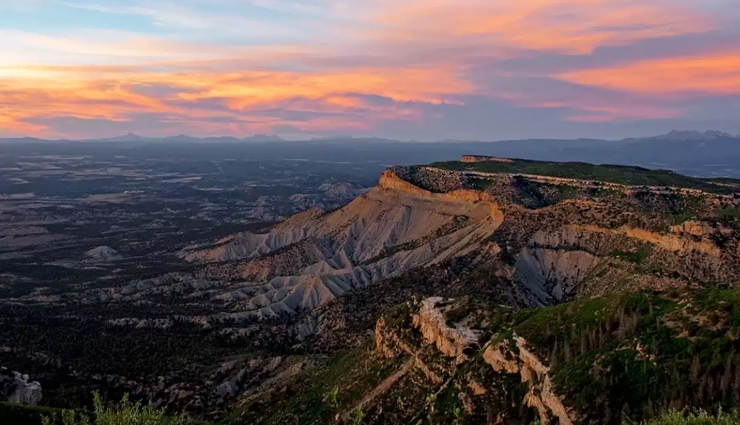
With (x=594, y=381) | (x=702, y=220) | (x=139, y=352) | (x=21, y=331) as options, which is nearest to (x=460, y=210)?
(x=702, y=220)

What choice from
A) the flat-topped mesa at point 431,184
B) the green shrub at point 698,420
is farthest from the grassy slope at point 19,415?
the flat-topped mesa at point 431,184

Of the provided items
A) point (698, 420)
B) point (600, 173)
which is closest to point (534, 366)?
point (698, 420)

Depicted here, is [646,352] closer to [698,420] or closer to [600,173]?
[698,420]

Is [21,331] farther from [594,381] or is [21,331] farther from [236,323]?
[594,381]

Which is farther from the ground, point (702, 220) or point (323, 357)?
point (702, 220)

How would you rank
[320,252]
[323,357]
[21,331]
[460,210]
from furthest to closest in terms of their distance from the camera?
1. [320,252]
2. [460,210]
3. [21,331]
4. [323,357]
